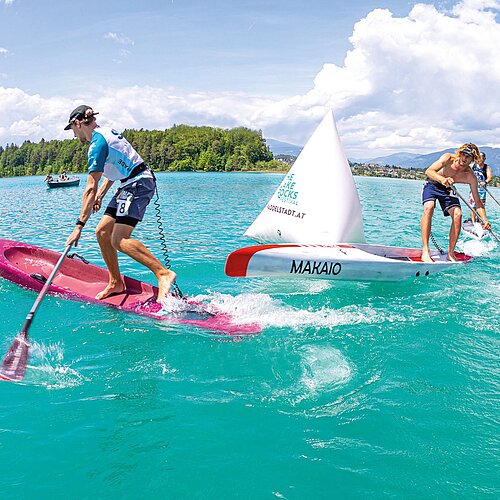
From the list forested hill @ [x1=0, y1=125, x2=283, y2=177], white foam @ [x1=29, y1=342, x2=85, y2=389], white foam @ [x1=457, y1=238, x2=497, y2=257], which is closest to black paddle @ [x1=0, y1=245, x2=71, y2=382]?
white foam @ [x1=29, y1=342, x2=85, y2=389]

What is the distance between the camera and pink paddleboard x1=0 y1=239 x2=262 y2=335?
6367mm

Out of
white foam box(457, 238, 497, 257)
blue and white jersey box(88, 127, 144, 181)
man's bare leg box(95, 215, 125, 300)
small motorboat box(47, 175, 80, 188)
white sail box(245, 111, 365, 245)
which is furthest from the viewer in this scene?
small motorboat box(47, 175, 80, 188)

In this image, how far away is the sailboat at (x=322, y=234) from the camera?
8094 mm

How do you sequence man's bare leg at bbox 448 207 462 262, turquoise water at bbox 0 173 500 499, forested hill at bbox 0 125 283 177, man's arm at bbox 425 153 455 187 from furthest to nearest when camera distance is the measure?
forested hill at bbox 0 125 283 177, man's bare leg at bbox 448 207 462 262, man's arm at bbox 425 153 455 187, turquoise water at bbox 0 173 500 499

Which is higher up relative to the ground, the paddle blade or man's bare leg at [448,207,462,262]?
man's bare leg at [448,207,462,262]

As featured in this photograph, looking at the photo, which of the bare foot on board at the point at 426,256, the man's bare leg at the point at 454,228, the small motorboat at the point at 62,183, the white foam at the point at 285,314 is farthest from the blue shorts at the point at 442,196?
the small motorboat at the point at 62,183

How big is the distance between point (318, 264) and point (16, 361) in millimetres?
5152

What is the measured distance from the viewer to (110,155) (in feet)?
21.2

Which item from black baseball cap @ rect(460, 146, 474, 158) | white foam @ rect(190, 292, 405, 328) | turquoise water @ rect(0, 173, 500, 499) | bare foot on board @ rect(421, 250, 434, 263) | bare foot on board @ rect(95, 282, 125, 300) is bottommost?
turquoise water @ rect(0, 173, 500, 499)

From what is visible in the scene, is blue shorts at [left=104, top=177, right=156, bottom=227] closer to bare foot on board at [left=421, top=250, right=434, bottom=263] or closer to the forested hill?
bare foot on board at [left=421, top=250, right=434, bottom=263]

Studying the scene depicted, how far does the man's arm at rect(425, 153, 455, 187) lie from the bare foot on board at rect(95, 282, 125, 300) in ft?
23.4

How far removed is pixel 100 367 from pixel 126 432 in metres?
1.40

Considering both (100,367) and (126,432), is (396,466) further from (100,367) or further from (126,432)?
(100,367)

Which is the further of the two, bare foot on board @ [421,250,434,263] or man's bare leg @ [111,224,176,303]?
bare foot on board @ [421,250,434,263]
